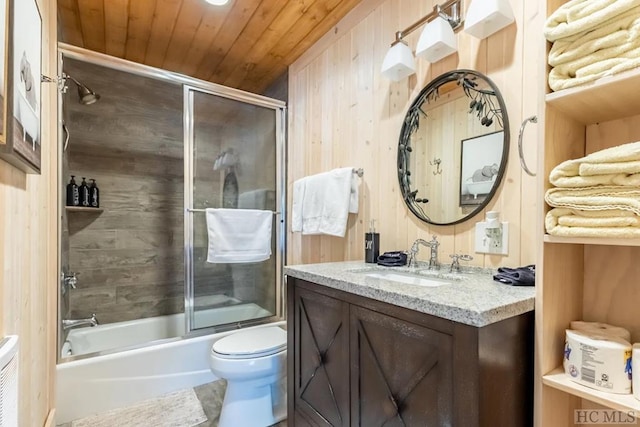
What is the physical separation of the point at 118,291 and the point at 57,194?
1154 millimetres

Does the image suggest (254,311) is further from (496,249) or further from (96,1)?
(96,1)

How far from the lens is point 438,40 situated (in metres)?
1.35

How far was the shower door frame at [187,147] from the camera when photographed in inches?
70.5

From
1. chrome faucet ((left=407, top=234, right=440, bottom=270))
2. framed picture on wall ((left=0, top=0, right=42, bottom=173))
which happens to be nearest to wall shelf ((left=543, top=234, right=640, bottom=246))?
chrome faucet ((left=407, top=234, right=440, bottom=270))

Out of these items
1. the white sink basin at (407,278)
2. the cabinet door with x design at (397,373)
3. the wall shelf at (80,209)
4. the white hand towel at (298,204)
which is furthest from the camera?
the wall shelf at (80,209)

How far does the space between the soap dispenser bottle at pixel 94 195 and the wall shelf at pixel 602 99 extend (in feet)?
9.36

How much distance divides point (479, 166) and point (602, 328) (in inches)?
27.4

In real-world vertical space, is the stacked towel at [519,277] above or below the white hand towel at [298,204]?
below

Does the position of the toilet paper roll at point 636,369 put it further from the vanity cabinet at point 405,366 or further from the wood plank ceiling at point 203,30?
the wood plank ceiling at point 203,30

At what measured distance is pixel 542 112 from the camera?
854mm

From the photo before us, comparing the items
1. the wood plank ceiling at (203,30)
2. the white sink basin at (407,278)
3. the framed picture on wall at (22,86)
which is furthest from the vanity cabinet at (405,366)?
the wood plank ceiling at (203,30)

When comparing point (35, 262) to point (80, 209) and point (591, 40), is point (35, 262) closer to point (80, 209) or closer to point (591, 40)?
point (80, 209)

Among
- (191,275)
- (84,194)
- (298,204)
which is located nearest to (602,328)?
(298,204)

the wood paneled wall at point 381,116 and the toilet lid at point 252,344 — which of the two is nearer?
the wood paneled wall at point 381,116
